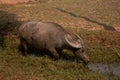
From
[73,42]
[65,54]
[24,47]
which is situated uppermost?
[73,42]

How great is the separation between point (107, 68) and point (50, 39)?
1.63m

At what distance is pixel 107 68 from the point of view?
7.56 metres

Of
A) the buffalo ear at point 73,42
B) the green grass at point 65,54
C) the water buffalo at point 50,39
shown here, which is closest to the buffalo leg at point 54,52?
the water buffalo at point 50,39

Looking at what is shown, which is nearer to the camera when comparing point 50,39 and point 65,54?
point 50,39

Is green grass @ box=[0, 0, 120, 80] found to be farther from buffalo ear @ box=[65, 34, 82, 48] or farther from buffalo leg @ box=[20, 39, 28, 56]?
buffalo ear @ box=[65, 34, 82, 48]

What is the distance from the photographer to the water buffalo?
24.6ft

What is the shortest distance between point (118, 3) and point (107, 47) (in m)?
11.9

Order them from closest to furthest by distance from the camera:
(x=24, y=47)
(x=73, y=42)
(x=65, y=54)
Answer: (x=73, y=42) < (x=24, y=47) < (x=65, y=54)

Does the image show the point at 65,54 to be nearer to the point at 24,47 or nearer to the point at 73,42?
the point at 73,42

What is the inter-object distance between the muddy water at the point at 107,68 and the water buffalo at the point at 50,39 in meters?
0.28

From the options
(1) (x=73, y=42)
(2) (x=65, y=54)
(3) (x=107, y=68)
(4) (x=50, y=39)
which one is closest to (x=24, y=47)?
(4) (x=50, y=39)

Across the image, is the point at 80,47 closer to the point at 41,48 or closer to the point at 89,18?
the point at 41,48

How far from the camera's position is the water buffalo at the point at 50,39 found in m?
7.48

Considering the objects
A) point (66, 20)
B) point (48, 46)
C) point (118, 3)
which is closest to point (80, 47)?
point (48, 46)
